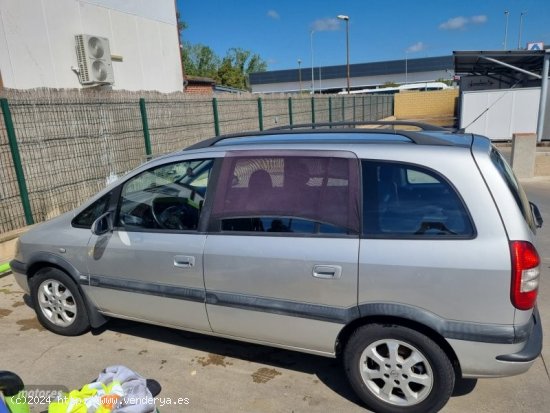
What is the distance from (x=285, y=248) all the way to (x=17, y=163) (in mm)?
5080

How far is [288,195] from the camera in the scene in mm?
2684

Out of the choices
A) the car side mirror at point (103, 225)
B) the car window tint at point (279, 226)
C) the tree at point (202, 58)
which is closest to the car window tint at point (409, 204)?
the car window tint at point (279, 226)

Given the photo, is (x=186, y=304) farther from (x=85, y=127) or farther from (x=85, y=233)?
(x=85, y=127)

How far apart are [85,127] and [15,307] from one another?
3743 mm

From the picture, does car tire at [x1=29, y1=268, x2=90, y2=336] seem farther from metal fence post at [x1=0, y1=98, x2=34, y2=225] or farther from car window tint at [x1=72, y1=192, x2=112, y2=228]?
metal fence post at [x1=0, y1=98, x2=34, y2=225]

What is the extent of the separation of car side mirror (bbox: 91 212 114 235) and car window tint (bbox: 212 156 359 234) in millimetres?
929

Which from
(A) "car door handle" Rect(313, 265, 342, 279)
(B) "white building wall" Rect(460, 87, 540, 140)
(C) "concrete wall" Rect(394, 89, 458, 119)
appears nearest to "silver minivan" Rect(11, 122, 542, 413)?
(A) "car door handle" Rect(313, 265, 342, 279)

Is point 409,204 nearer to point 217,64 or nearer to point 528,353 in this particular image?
point 528,353

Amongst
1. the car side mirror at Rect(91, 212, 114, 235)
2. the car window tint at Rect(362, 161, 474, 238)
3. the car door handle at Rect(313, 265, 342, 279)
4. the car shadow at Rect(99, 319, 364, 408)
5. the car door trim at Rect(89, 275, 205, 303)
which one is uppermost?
the car window tint at Rect(362, 161, 474, 238)

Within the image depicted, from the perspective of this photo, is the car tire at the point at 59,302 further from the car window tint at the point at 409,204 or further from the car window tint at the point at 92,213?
A: the car window tint at the point at 409,204

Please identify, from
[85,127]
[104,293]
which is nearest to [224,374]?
[104,293]

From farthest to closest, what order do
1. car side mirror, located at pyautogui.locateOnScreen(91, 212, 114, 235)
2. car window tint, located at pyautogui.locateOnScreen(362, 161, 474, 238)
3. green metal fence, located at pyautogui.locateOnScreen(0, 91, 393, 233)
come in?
green metal fence, located at pyautogui.locateOnScreen(0, 91, 393, 233), car side mirror, located at pyautogui.locateOnScreen(91, 212, 114, 235), car window tint, located at pyautogui.locateOnScreen(362, 161, 474, 238)

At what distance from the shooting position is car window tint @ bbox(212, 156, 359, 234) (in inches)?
99.8

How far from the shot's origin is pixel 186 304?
3.02 meters
